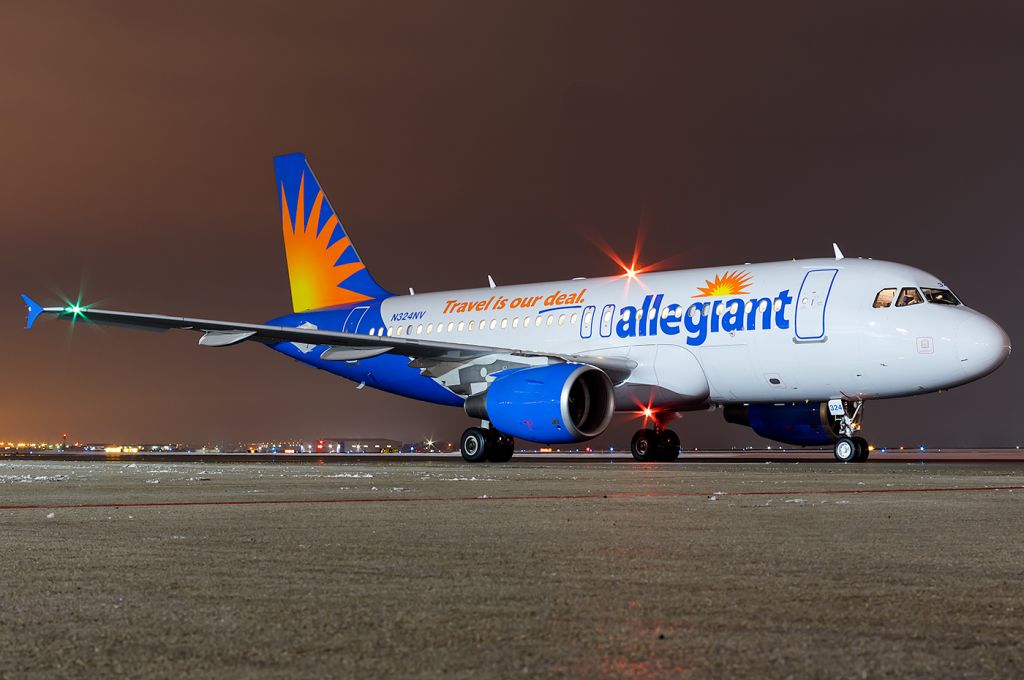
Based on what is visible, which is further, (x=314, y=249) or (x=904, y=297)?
(x=314, y=249)

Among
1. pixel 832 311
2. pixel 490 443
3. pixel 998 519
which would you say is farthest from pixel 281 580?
pixel 490 443

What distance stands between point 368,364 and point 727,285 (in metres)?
11.5

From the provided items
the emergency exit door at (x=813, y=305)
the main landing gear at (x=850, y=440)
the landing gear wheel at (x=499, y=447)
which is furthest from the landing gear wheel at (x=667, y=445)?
the emergency exit door at (x=813, y=305)

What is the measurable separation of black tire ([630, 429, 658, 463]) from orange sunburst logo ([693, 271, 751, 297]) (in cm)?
463

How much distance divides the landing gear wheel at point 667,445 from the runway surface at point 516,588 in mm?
18074

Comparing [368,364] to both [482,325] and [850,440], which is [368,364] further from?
[850,440]

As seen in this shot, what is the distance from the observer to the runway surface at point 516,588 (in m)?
4.38

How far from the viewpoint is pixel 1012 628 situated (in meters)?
4.91

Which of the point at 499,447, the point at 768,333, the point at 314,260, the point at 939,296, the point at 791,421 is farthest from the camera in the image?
the point at 314,260

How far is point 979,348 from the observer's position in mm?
24250

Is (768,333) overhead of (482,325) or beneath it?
beneath

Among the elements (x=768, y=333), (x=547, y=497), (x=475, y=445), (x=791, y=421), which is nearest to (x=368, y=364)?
(x=475, y=445)

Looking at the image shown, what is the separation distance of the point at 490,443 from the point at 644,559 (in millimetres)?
21435

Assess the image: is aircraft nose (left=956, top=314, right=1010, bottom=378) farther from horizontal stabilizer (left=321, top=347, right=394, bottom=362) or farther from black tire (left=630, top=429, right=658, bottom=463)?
horizontal stabilizer (left=321, top=347, right=394, bottom=362)
